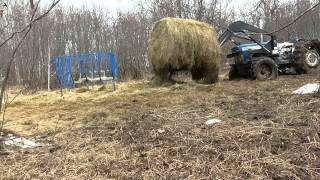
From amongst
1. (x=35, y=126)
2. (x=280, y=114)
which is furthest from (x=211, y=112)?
(x=35, y=126)

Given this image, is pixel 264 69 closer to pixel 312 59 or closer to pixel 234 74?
pixel 234 74

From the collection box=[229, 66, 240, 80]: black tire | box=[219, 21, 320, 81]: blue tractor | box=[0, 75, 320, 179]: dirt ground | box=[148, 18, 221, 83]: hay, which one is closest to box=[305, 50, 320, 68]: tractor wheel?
box=[219, 21, 320, 81]: blue tractor

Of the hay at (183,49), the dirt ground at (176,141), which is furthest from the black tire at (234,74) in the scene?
the dirt ground at (176,141)

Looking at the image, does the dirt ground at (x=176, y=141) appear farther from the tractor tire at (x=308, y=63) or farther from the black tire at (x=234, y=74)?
the tractor tire at (x=308, y=63)

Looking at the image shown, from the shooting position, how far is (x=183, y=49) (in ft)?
45.9

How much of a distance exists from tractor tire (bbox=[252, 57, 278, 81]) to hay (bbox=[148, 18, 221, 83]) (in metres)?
1.31

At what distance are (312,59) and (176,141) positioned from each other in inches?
437

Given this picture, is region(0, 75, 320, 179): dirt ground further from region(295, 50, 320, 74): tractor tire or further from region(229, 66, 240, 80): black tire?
region(295, 50, 320, 74): tractor tire

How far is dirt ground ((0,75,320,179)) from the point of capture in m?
4.82

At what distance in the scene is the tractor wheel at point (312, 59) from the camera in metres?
15.5

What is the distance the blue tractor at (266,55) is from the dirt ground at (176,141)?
4742 millimetres

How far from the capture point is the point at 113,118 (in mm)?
8258

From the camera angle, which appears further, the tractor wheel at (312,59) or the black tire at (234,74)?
the tractor wheel at (312,59)

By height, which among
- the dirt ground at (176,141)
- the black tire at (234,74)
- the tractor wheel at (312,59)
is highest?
the tractor wheel at (312,59)
